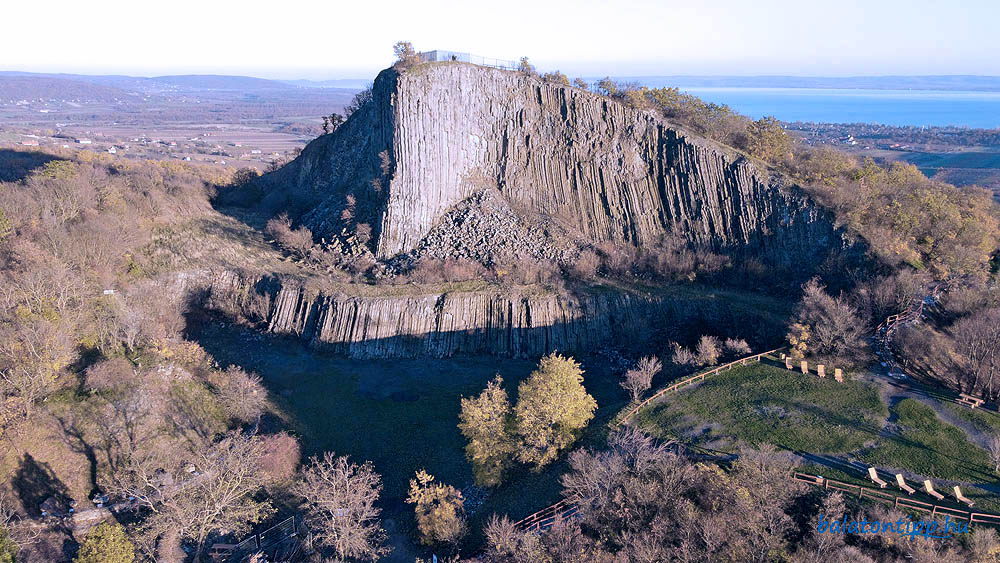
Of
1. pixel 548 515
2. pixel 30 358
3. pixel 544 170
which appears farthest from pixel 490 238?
pixel 30 358

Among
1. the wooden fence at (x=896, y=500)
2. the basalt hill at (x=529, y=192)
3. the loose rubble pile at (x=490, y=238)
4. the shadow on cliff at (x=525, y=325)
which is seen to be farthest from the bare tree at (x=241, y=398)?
the wooden fence at (x=896, y=500)

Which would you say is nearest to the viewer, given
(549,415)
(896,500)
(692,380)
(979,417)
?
(896,500)

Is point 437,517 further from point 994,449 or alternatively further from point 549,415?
point 994,449

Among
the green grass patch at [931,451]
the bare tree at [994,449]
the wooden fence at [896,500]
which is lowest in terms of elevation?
the wooden fence at [896,500]

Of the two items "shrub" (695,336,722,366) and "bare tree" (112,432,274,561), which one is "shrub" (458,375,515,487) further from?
"shrub" (695,336,722,366)

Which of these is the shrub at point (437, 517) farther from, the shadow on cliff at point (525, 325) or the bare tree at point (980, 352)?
the bare tree at point (980, 352)
